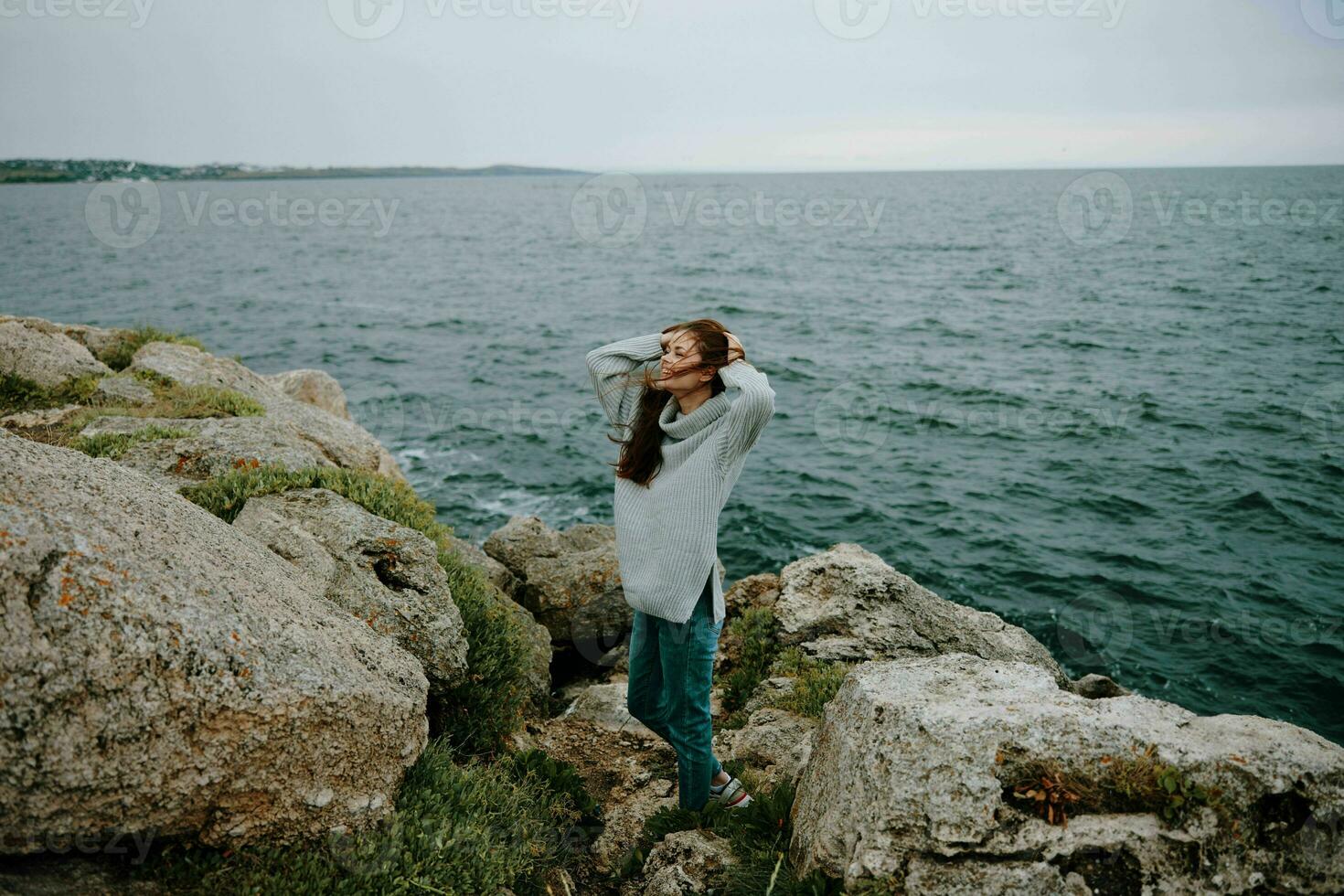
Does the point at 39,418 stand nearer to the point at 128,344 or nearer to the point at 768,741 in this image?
the point at 128,344

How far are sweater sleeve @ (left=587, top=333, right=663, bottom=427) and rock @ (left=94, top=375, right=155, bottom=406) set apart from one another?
771cm

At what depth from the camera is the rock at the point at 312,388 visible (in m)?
15.6

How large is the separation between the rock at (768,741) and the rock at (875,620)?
4.01 ft

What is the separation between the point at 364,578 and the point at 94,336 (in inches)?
412

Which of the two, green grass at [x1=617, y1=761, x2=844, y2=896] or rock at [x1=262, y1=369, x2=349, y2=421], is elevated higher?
rock at [x1=262, y1=369, x2=349, y2=421]

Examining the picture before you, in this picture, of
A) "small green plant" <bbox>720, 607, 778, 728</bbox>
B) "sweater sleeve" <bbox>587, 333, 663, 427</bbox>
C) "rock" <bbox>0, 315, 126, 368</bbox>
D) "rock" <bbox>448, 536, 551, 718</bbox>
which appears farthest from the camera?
"rock" <bbox>0, 315, 126, 368</bbox>

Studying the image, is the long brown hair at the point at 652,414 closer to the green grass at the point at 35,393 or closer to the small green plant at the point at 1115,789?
the small green plant at the point at 1115,789

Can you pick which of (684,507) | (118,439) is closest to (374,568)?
(684,507)

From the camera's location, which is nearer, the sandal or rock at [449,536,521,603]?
the sandal

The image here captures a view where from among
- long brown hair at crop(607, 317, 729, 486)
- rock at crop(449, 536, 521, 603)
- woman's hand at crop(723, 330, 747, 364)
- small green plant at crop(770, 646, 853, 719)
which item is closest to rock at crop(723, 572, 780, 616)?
small green plant at crop(770, 646, 853, 719)

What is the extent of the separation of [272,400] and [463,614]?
652cm

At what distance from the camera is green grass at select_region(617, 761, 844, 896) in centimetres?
442

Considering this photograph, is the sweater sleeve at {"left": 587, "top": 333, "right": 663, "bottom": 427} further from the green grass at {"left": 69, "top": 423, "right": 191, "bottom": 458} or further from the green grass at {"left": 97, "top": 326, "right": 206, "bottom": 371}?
the green grass at {"left": 97, "top": 326, "right": 206, "bottom": 371}

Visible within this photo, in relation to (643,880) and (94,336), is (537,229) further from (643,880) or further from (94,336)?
(643,880)
